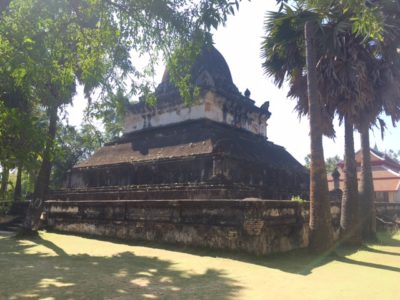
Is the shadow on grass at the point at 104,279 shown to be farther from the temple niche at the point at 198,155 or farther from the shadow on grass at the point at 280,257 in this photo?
the temple niche at the point at 198,155

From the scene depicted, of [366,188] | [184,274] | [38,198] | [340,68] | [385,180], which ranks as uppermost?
[340,68]

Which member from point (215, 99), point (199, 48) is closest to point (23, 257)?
point (199, 48)

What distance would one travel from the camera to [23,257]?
8758mm

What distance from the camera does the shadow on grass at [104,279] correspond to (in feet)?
17.6

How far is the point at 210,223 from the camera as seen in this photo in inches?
367

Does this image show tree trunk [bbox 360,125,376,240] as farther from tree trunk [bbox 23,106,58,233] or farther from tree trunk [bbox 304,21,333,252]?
tree trunk [bbox 23,106,58,233]

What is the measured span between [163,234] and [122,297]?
5178mm

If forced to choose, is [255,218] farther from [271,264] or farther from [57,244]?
[57,244]

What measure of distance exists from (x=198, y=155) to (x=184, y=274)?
9.35 meters

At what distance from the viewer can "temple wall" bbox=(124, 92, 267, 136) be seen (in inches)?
766

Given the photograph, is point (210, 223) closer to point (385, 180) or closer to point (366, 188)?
point (366, 188)

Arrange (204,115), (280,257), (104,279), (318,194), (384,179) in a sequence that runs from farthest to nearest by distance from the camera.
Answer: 1. (384,179)
2. (204,115)
3. (318,194)
4. (280,257)
5. (104,279)

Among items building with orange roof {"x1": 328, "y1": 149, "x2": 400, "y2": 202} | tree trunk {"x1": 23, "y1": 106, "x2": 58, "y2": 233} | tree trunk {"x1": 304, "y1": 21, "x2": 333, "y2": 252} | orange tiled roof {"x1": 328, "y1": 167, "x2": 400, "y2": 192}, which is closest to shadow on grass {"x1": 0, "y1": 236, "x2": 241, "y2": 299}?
tree trunk {"x1": 304, "y1": 21, "x2": 333, "y2": 252}

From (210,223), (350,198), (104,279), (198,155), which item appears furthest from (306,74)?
(104,279)
